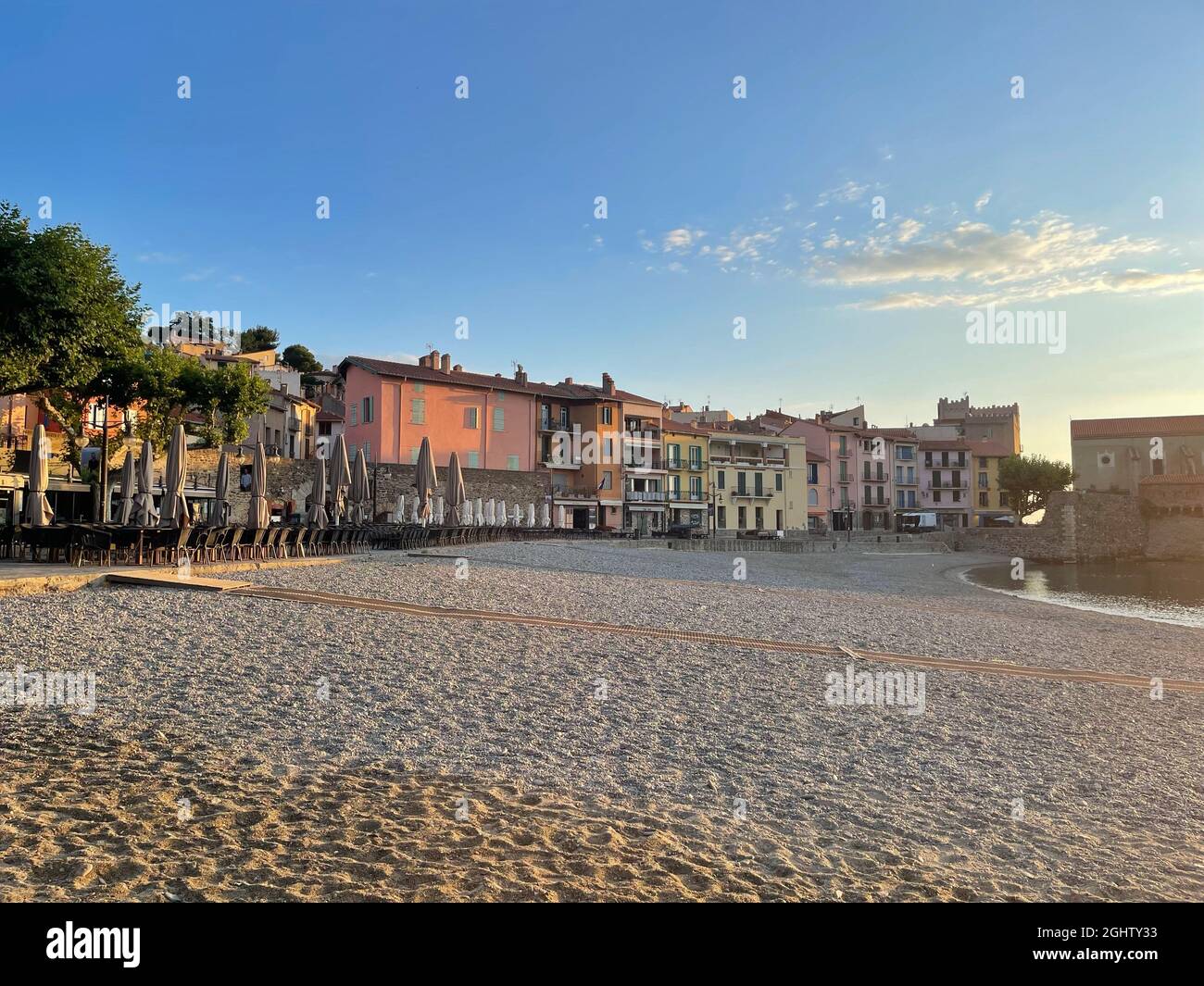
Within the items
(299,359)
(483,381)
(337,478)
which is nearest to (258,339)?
(299,359)

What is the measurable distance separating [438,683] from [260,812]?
11.0 feet

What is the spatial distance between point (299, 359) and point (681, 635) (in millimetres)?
79658

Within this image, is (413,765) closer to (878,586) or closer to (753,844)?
(753,844)

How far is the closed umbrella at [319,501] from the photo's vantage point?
2280cm

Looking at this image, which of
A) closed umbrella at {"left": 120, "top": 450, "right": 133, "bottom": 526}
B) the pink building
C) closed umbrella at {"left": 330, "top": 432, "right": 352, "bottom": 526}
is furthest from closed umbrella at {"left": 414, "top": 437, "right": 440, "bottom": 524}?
the pink building

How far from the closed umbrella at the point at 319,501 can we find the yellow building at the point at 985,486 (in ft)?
263

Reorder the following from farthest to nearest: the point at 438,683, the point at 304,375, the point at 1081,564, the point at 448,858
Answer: the point at 304,375, the point at 1081,564, the point at 438,683, the point at 448,858

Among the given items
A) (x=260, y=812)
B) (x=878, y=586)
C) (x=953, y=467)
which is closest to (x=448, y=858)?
(x=260, y=812)

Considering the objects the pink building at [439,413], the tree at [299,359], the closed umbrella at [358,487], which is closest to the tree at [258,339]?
the tree at [299,359]

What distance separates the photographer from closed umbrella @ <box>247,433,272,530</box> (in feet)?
60.8

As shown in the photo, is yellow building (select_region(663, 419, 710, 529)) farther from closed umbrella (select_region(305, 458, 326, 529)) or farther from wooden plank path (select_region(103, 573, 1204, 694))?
wooden plank path (select_region(103, 573, 1204, 694))

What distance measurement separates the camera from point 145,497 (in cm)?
1778

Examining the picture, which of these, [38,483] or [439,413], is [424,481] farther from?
[439,413]
